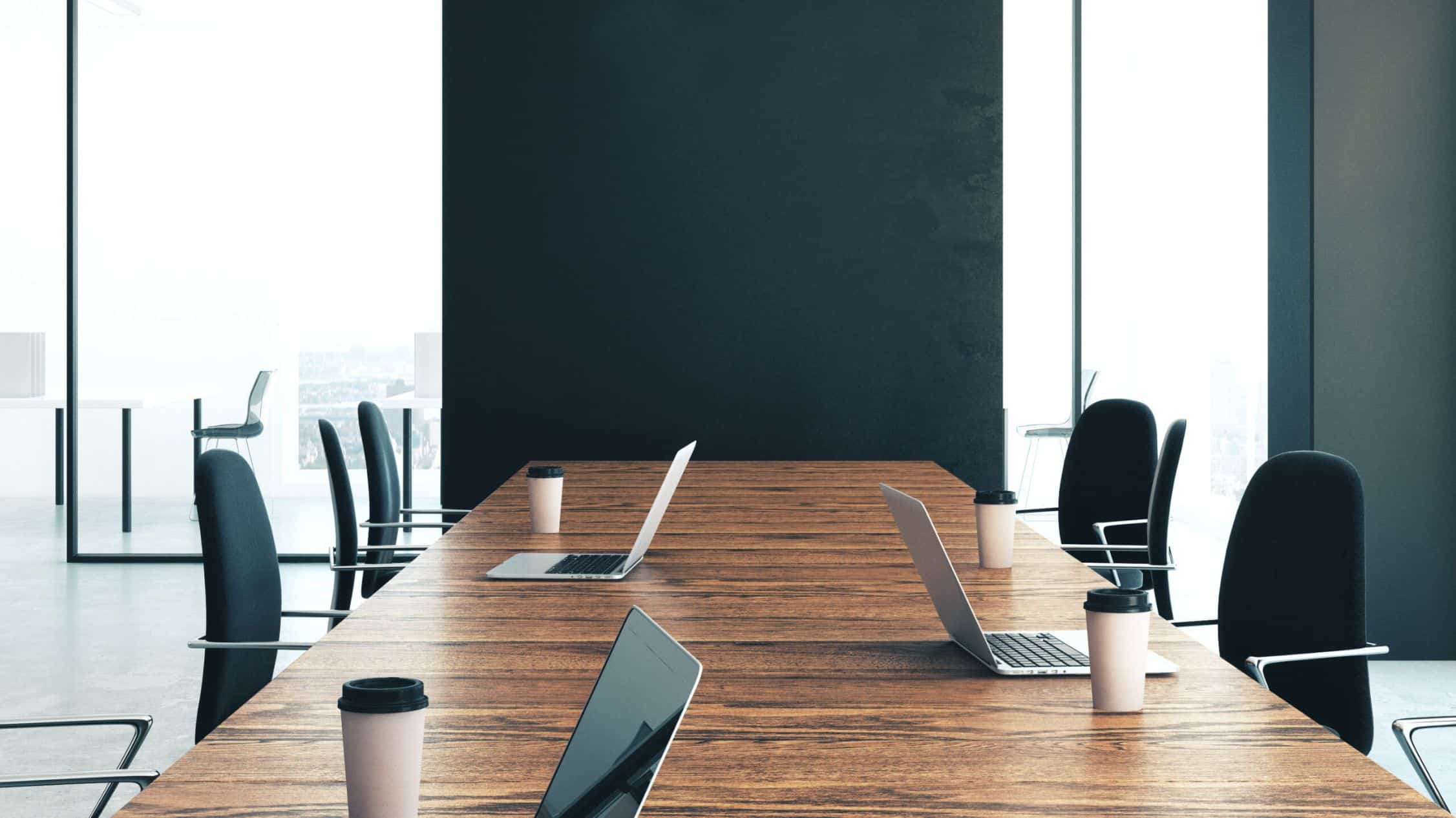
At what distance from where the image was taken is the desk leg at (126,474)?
672cm

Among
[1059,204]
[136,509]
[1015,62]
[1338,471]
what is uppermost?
[1015,62]

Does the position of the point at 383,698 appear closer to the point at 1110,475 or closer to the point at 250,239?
the point at 1110,475

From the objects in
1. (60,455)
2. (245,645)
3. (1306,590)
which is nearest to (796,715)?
(245,645)

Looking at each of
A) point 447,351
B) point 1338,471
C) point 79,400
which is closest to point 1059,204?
point 447,351

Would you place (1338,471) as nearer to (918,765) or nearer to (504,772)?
(918,765)

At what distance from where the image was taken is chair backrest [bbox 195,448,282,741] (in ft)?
6.81

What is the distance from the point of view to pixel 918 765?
1.20m

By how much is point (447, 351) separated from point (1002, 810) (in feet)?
13.6

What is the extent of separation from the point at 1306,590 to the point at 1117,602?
39.7 inches

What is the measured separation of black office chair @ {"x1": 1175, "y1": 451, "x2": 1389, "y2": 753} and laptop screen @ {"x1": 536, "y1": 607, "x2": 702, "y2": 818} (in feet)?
4.26

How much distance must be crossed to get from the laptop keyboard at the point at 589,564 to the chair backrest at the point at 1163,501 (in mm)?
1426

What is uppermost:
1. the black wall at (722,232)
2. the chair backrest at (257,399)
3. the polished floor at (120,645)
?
the black wall at (722,232)

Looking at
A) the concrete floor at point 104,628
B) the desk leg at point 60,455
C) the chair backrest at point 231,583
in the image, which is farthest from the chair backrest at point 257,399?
the chair backrest at point 231,583

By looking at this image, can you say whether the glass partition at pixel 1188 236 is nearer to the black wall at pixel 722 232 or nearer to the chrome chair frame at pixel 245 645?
the black wall at pixel 722 232
